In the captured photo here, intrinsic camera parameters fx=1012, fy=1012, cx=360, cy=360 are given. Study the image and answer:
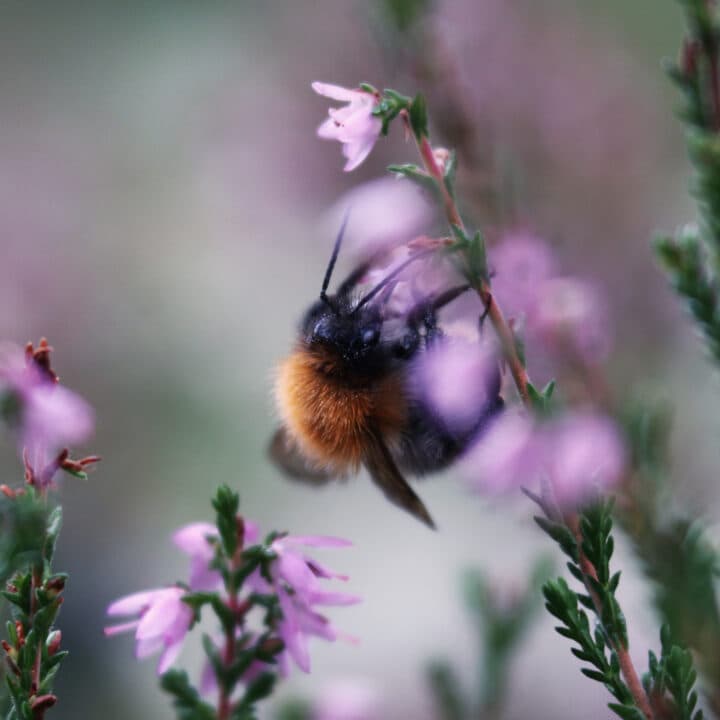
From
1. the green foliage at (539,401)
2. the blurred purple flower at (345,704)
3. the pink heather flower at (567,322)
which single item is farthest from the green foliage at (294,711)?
the green foliage at (539,401)

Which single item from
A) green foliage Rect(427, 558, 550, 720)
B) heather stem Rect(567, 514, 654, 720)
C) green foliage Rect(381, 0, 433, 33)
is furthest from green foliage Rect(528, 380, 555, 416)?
green foliage Rect(381, 0, 433, 33)

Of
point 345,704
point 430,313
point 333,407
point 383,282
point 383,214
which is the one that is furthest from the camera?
point 383,214

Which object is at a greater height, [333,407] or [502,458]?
[333,407]

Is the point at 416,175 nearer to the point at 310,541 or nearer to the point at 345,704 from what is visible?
the point at 310,541

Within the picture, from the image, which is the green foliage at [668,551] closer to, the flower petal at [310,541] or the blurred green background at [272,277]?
the flower petal at [310,541]

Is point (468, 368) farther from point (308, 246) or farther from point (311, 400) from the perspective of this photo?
point (308, 246)

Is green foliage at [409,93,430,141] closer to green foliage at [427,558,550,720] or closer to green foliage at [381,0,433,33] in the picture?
green foliage at [381,0,433,33]

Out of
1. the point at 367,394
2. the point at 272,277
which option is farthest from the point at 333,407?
the point at 272,277
